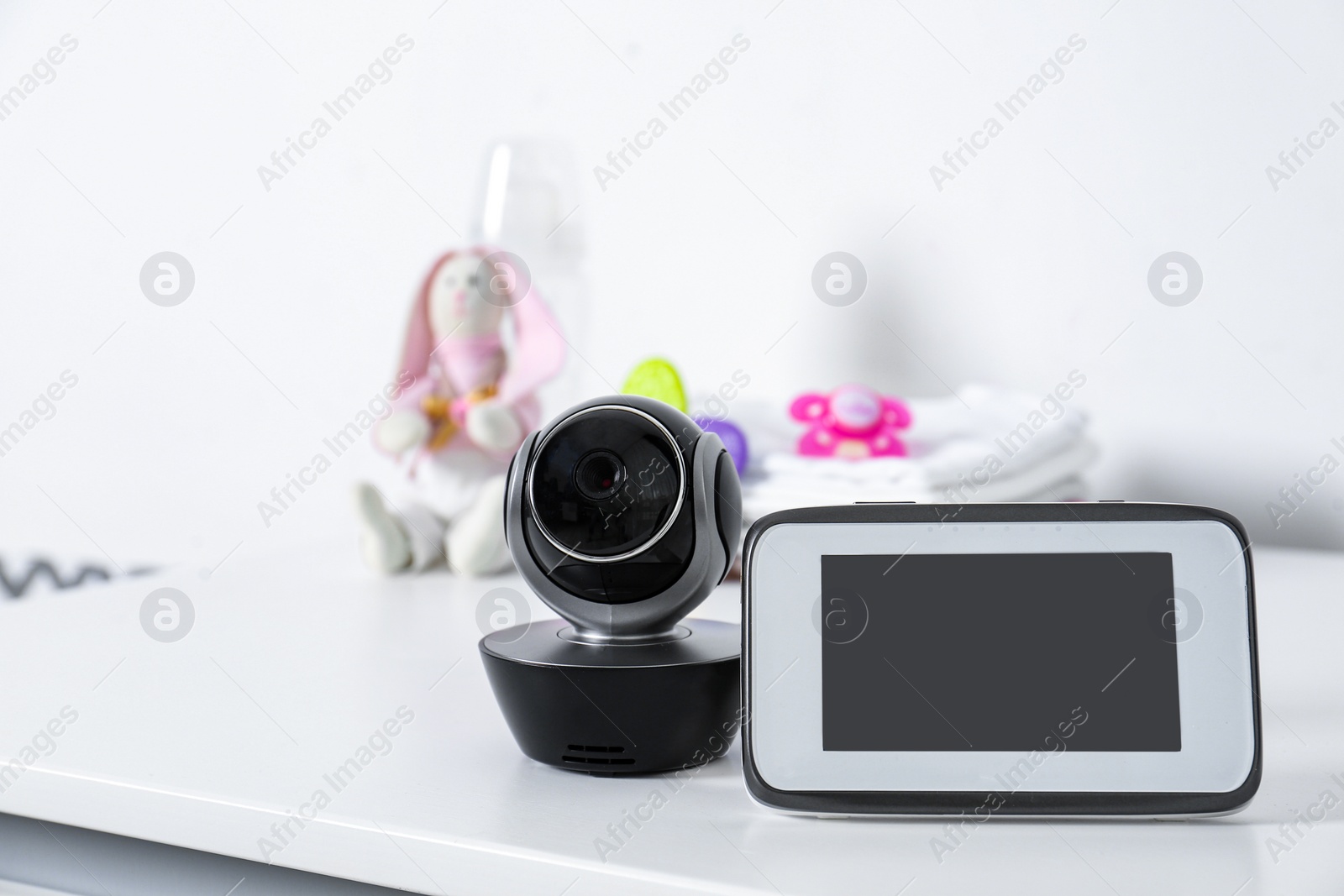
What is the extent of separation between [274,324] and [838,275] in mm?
796

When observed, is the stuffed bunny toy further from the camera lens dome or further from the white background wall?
the camera lens dome

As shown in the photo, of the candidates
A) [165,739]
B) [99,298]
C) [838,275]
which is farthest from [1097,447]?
[99,298]

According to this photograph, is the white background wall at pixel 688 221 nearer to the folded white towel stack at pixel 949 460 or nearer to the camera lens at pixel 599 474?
the folded white towel stack at pixel 949 460

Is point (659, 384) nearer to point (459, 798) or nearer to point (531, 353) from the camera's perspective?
point (531, 353)

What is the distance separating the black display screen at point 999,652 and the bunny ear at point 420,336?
70 cm

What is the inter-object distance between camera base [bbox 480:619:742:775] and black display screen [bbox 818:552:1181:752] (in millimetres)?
66

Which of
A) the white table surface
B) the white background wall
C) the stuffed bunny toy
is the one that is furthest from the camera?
the white background wall

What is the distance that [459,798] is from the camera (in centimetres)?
43

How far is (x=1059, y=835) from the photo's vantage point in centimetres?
40

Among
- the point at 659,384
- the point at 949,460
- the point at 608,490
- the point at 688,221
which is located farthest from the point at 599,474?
the point at 688,221

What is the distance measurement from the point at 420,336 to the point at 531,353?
0.12m

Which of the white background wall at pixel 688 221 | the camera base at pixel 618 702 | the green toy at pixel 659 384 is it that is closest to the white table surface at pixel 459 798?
the camera base at pixel 618 702

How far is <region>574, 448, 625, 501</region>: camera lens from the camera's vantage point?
462 mm

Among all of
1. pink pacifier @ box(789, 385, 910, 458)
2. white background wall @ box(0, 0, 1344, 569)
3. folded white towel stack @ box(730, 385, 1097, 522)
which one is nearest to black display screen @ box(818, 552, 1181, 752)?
folded white towel stack @ box(730, 385, 1097, 522)
